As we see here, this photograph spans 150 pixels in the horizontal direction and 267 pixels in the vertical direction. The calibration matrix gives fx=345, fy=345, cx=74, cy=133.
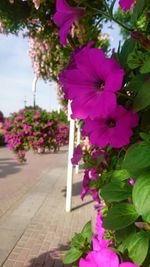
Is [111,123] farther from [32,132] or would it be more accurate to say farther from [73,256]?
[32,132]

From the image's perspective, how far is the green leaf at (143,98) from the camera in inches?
27.8

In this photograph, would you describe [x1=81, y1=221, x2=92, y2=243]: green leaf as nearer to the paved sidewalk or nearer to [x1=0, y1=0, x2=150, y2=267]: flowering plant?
[x1=0, y1=0, x2=150, y2=267]: flowering plant

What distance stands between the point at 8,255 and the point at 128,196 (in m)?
4.02

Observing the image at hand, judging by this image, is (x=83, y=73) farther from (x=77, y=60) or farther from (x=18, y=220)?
(x=18, y=220)

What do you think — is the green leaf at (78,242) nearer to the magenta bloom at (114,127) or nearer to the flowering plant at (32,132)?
the magenta bloom at (114,127)

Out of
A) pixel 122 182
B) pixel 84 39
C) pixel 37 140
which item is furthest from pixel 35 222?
pixel 122 182

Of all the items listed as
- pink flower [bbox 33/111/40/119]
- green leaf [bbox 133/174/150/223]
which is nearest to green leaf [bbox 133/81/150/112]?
green leaf [bbox 133/174/150/223]

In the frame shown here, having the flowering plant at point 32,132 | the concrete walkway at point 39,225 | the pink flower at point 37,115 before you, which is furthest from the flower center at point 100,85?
the pink flower at point 37,115

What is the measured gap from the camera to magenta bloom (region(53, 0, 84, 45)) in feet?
2.79

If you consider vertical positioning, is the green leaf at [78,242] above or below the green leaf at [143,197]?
below

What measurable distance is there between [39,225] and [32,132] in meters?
1.56

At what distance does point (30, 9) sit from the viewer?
2.88 metres

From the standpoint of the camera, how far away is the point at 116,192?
2.66 feet

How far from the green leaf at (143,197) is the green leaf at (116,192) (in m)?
0.15
